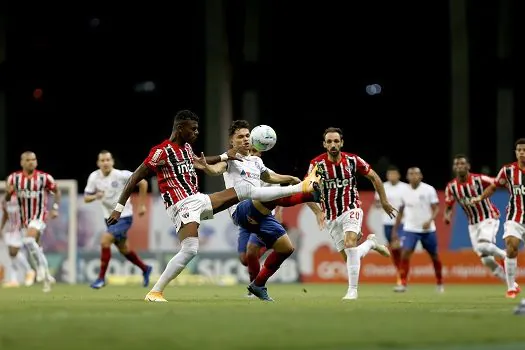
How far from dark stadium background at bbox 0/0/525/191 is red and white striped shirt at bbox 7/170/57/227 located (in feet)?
40.5

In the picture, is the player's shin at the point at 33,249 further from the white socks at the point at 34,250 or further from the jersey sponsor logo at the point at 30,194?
the jersey sponsor logo at the point at 30,194

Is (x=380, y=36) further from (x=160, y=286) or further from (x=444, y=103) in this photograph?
(x=160, y=286)

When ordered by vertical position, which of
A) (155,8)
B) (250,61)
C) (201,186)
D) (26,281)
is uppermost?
(155,8)

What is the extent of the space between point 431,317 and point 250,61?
62.8 feet

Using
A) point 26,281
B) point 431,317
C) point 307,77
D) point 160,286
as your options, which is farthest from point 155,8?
point 431,317

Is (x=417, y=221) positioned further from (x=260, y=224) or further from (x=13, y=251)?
(x=260, y=224)

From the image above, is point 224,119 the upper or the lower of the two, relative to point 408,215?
upper

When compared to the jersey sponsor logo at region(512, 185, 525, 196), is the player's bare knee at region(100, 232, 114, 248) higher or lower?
lower

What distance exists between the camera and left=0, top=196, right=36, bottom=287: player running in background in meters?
22.3

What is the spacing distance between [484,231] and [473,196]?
2.23ft

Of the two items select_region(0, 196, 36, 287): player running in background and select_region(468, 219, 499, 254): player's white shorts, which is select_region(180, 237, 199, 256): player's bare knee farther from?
select_region(0, 196, 36, 287): player running in background

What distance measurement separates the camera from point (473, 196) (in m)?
18.6

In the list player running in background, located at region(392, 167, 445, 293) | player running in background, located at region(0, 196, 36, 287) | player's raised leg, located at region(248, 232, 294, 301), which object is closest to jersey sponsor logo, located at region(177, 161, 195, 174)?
player's raised leg, located at region(248, 232, 294, 301)

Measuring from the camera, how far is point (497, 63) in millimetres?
28672
